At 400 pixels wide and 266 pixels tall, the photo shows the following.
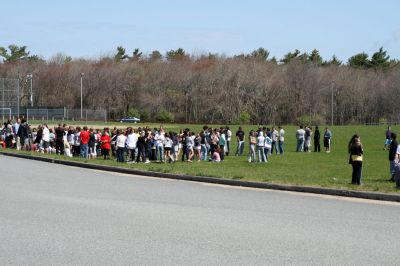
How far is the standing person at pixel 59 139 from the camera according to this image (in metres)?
33.0

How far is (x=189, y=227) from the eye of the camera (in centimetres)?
1084

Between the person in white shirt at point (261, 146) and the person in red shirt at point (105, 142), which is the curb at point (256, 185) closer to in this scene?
the person in red shirt at point (105, 142)

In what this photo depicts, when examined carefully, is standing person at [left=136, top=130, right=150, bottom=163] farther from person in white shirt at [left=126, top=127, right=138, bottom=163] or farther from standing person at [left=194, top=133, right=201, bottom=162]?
standing person at [left=194, top=133, right=201, bottom=162]

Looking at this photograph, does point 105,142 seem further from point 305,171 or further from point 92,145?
point 305,171

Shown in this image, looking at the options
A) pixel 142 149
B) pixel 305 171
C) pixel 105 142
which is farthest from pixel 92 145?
pixel 305 171

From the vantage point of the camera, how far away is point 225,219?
11883 mm

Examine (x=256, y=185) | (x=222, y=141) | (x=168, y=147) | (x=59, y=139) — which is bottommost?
(x=256, y=185)

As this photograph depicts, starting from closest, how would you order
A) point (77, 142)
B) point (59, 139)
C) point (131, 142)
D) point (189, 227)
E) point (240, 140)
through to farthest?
point (189, 227) → point (131, 142) → point (77, 142) → point (59, 139) → point (240, 140)

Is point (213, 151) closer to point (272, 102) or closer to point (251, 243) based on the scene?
point (251, 243)

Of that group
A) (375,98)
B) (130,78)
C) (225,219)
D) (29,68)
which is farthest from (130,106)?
(225,219)

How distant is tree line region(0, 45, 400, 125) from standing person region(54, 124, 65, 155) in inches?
2894

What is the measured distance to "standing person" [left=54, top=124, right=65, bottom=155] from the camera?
108 feet

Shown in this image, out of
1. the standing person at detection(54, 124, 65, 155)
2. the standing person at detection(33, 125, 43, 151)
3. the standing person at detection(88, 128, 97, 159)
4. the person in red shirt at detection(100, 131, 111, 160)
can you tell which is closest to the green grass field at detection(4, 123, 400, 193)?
the person in red shirt at detection(100, 131, 111, 160)

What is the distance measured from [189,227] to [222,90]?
102461 millimetres
